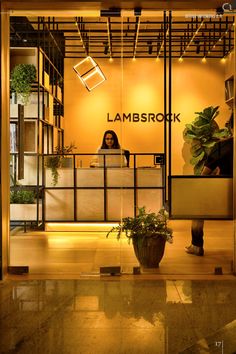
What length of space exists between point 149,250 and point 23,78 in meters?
3.38

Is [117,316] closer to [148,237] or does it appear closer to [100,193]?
[148,237]

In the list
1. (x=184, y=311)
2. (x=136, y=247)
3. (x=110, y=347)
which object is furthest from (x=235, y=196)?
(x=110, y=347)

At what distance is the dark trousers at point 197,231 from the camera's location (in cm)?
617

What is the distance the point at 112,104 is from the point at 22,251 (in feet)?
21.3

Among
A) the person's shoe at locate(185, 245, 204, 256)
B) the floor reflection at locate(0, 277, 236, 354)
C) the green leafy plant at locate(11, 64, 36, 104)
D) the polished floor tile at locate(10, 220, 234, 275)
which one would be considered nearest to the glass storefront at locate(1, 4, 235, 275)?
the polished floor tile at locate(10, 220, 234, 275)

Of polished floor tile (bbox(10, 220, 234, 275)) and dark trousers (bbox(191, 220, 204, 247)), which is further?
dark trousers (bbox(191, 220, 204, 247))

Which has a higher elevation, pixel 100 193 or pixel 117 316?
pixel 100 193

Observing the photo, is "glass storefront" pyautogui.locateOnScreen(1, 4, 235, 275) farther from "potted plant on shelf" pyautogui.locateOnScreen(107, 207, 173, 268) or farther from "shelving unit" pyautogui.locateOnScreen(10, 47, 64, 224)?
"potted plant on shelf" pyautogui.locateOnScreen(107, 207, 173, 268)

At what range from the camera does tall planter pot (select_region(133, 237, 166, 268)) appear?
5371 millimetres

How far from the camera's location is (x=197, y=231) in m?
6.21

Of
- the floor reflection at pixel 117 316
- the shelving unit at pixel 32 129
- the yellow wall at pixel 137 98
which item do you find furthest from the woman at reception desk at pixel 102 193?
the yellow wall at pixel 137 98

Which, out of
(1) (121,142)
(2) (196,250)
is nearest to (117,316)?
(2) (196,250)

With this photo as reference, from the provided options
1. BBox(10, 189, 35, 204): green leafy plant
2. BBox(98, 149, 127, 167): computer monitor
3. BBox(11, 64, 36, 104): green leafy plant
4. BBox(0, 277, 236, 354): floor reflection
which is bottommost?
BBox(0, 277, 236, 354): floor reflection

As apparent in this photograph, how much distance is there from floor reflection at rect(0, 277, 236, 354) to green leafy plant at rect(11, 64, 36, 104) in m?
3.46
